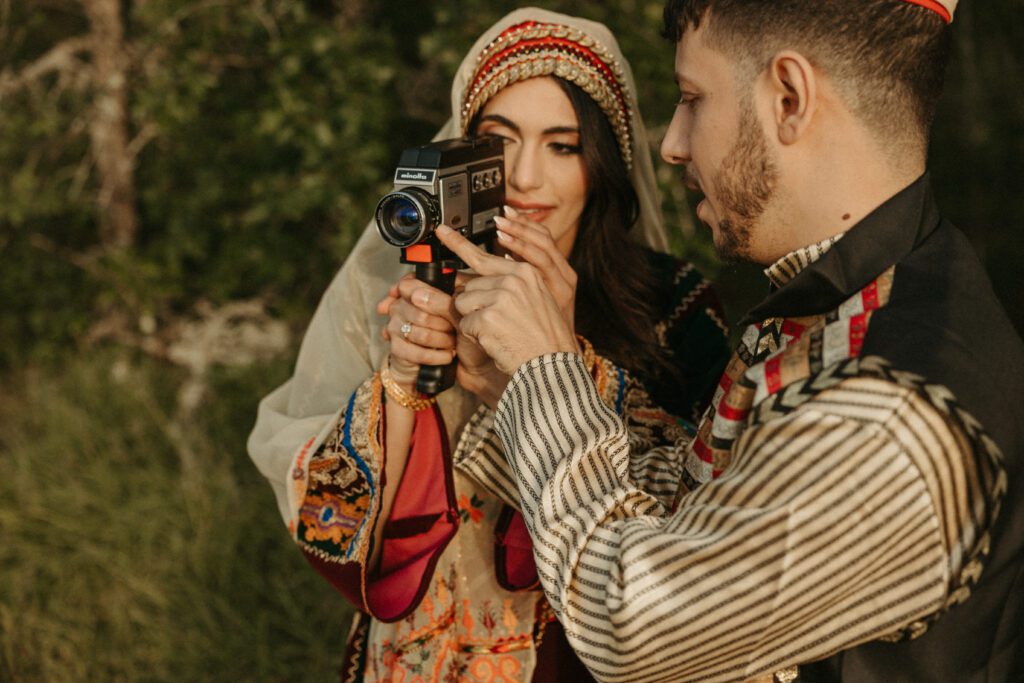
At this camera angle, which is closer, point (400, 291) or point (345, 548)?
point (400, 291)

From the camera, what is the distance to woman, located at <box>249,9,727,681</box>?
187 centimetres

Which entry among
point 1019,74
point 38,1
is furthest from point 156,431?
point 1019,74

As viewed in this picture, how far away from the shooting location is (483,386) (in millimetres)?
1829

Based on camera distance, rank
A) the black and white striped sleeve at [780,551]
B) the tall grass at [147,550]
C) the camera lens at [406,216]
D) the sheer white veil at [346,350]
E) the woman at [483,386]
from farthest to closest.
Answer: the tall grass at [147,550] → the sheer white veil at [346,350] → the woman at [483,386] → the camera lens at [406,216] → the black and white striped sleeve at [780,551]

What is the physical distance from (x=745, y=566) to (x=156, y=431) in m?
3.87

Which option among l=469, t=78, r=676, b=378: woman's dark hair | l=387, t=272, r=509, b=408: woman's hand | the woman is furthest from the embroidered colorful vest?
l=469, t=78, r=676, b=378: woman's dark hair

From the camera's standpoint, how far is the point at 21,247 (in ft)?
15.4

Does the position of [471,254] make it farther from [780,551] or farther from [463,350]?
[780,551]

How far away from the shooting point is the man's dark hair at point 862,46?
1297 millimetres

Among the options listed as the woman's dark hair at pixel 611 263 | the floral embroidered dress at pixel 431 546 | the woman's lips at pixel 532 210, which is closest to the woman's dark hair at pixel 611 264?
the woman's dark hair at pixel 611 263

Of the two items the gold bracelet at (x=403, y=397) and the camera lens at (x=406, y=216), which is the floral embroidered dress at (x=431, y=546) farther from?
the camera lens at (x=406, y=216)

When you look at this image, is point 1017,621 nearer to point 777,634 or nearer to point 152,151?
point 777,634

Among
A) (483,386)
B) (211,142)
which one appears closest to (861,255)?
(483,386)

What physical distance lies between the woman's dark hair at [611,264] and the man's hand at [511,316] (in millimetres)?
714
